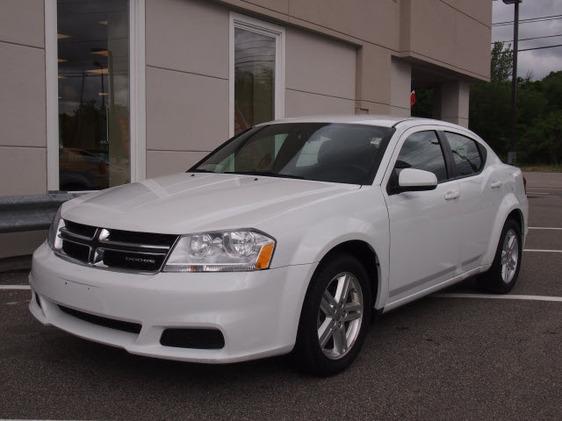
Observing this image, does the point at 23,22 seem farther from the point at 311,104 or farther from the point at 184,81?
the point at 311,104

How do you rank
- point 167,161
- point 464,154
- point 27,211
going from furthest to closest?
1. point 167,161
2. point 27,211
3. point 464,154

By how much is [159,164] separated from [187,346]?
20.5 feet

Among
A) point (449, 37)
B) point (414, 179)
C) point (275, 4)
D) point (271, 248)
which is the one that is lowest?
point (271, 248)

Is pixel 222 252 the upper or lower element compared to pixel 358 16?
lower

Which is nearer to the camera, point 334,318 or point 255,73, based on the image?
point 334,318

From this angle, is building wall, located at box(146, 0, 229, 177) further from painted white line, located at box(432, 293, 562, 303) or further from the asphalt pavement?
painted white line, located at box(432, 293, 562, 303)

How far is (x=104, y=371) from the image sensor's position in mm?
3883

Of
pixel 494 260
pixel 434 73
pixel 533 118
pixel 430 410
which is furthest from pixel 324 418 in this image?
pixel 533 118

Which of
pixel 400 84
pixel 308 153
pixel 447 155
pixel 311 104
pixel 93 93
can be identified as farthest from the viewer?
pixel 400 84

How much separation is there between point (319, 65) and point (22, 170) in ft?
22.2

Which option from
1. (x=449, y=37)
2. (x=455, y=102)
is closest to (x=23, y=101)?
(x=449, y=37)

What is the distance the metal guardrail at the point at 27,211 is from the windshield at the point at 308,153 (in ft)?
7.52

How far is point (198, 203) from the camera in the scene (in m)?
3.77

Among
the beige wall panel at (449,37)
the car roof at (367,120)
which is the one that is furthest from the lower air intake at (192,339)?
the beige wall panel at (449,37)
